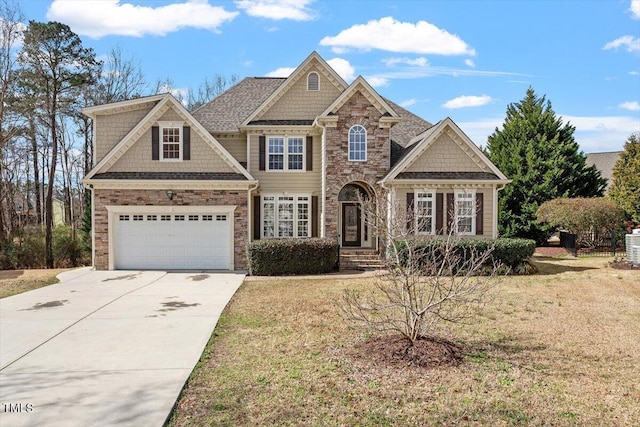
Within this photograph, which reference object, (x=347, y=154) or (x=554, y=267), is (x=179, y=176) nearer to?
(x=347, y=154)

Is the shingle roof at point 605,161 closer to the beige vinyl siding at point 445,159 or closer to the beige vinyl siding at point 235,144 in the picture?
the beige vinyl siding at point 445,159

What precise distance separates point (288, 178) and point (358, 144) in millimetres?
3295

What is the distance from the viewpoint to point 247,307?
11312mm

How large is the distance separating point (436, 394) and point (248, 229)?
12.9m

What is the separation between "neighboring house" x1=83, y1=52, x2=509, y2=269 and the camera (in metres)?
17.9

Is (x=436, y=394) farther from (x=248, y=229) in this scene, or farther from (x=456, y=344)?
(x=248, y=229)

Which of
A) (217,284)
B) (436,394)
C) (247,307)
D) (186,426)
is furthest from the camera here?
(217,284)

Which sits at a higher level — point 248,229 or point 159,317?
point 248,229

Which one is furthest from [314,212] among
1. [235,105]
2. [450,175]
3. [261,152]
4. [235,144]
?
[235,105]

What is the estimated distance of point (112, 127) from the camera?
725 inches

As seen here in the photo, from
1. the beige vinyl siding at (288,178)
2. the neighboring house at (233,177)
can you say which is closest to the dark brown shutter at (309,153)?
the beige vinyl siding at (288,178)

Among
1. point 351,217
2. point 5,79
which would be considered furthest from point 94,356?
point 5,79

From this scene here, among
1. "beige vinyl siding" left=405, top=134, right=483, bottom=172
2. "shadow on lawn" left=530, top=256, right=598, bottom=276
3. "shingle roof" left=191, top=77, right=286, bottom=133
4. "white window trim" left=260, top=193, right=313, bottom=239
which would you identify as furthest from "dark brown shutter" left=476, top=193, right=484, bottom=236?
"shingle roof" left=191, top=77, right=286, bottom=133

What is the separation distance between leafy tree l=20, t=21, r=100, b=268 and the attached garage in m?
8.39
